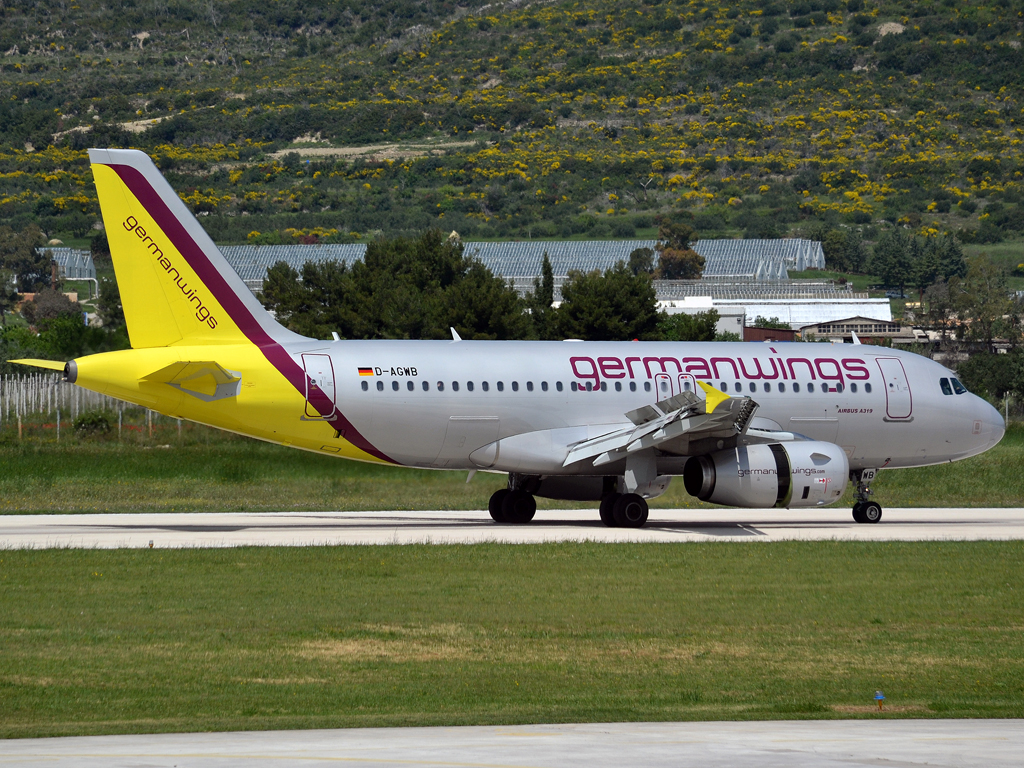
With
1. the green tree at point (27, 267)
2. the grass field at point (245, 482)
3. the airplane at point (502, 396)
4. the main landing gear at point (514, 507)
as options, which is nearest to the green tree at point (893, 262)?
the green tree at point (27, 267)

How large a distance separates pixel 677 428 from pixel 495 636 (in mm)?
12641

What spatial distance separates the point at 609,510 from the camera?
96.9 ft

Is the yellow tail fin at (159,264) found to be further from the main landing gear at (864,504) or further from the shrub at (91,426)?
the shrub at (91,426)

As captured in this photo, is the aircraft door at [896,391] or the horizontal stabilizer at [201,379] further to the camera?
the aircraft door at [896,391]

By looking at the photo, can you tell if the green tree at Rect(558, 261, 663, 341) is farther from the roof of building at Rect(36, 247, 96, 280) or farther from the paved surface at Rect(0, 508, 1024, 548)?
the roof of building at Rect(36, 247, 96, 280)

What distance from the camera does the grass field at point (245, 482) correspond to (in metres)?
35.4

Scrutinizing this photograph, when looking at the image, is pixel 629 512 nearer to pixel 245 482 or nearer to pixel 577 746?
pixel 245 482

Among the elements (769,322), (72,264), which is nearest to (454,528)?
(769,322)

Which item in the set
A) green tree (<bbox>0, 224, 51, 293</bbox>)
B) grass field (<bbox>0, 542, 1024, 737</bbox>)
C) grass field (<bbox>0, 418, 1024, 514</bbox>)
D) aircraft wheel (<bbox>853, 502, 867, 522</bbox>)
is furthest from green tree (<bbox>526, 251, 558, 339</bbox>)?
green tree (<bbox>0, 224, 51, 293</bbox>)

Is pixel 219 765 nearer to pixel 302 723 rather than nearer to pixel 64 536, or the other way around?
pixel 302 723

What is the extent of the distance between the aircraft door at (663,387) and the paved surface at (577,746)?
1925 cm

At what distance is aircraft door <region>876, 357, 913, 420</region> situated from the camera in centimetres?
3231

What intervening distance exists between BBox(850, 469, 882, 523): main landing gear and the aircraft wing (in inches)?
122

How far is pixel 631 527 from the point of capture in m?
29.4
